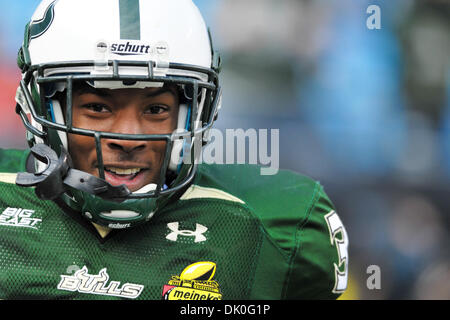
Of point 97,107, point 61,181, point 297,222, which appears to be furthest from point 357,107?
point 61,181

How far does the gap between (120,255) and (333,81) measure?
6.82 ft

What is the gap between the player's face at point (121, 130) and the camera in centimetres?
154

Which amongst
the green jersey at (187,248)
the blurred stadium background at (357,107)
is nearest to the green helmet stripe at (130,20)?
the green jersey at (187,248)

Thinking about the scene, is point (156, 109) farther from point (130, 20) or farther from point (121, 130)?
point (130, 20)

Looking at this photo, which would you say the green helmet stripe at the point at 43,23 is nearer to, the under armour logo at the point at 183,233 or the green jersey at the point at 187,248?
the green jersey at the point at 187,248

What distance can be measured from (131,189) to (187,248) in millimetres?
209

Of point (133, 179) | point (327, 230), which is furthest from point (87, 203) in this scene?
point (327, 230)

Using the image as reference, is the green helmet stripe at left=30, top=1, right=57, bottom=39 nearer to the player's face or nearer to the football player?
the football player

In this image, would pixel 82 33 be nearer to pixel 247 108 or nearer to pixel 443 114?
pixel 247 108

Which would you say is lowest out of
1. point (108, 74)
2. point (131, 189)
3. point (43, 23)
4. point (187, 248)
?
point (187, 248)

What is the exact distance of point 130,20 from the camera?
61.6 inches

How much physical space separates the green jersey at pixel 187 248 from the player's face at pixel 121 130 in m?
0.14

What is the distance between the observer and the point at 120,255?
5.20 feet

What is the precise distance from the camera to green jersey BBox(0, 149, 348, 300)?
1550 mm
